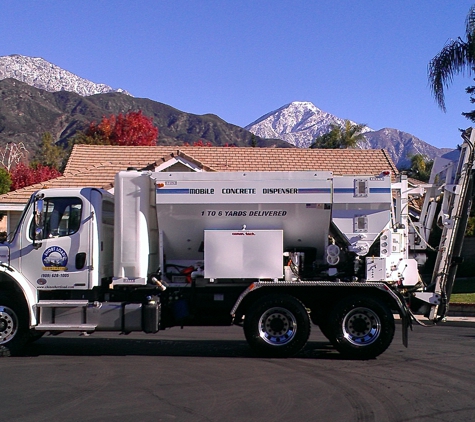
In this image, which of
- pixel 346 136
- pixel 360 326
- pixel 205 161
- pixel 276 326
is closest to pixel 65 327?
pixel 276 326

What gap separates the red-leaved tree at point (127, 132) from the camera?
4178cm

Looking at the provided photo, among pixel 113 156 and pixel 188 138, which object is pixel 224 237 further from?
pixel 188 138

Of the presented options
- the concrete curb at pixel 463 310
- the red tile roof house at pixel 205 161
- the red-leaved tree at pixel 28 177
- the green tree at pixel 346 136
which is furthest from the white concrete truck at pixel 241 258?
the green tree at pixel 346 136

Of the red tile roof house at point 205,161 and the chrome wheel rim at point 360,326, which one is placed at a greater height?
the red tile roof house at point 205,161

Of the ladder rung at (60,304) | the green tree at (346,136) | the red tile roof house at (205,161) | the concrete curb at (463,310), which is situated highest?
the green tree at (346,136)

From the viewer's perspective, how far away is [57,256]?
11.1 metres

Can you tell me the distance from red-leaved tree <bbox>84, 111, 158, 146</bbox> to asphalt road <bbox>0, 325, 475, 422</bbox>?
98.3ft

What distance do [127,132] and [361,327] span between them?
33.2 meters

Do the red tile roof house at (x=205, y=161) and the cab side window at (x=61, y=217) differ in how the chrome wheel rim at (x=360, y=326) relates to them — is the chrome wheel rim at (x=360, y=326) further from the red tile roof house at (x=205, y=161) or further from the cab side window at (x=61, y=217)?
the red tile roof house at (x=205, y=161)

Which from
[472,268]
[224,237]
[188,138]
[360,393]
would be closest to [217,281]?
[224,237]

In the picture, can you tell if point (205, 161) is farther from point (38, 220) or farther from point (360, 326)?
point (360, 326)

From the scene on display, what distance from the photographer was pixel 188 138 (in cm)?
15075

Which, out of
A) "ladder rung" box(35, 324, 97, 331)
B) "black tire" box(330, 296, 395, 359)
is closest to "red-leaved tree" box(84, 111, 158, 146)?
"ladder rung" box(35, 324, 97, 331)

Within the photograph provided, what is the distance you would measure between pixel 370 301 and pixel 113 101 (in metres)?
168
